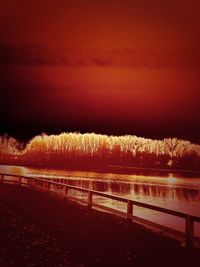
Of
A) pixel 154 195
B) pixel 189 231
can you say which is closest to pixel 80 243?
pixel 189 231

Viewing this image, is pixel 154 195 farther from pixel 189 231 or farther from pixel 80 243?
pixel 80 243

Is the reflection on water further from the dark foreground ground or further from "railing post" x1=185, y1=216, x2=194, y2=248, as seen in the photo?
"railing post" x1=185, y1=216, x2=194, y2=248

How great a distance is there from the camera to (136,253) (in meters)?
11.4

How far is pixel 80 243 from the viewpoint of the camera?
12.6m

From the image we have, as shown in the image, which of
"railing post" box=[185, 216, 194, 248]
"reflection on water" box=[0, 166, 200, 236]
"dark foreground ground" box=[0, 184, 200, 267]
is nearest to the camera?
"dark foreground ground" box=[0, 184, 200, 267]

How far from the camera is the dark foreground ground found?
10219 millimetres

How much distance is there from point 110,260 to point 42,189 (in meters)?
24.5

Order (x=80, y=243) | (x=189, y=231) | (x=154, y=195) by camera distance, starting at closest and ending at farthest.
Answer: (x=189, y=231) < (x=80, y=243) < (x=154, y=195)

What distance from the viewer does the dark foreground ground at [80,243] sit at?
33.5ft

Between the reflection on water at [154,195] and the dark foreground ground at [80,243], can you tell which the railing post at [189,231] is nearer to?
the dark foreground ground at [80,243]

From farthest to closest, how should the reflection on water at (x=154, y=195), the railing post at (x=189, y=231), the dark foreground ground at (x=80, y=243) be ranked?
the reflection on water at (x=154, y=195), the railing post at (x=189, y=231), the dark foreground ground at (x=80, y=243)

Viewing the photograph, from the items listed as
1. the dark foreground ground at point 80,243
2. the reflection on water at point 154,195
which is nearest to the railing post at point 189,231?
the dark foreground ground at point 80,243

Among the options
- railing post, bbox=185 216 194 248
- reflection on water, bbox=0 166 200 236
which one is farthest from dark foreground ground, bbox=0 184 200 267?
reflection on water, bbox=0 166 200 236

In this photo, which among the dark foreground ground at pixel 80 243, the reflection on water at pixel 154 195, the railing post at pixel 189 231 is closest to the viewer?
the dark foreground ground at pixel 80 243
